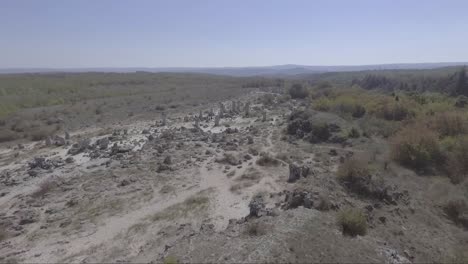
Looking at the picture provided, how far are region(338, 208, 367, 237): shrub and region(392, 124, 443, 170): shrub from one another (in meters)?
8.72

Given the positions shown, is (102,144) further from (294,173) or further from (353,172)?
(353,172)

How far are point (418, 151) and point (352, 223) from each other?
9.62 meters

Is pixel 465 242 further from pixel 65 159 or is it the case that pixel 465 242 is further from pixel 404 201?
pixel 65 159

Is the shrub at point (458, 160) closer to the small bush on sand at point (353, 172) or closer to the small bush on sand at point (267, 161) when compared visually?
the small bush on sand at point (353, 172)

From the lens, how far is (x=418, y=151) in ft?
63.5

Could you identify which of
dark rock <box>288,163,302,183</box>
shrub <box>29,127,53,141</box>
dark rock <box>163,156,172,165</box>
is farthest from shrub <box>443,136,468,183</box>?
shrub <box>29,127,53,141</box>

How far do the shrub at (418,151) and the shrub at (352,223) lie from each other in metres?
8.72

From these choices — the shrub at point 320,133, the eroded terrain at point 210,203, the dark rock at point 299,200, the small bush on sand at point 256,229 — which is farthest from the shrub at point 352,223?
the shrub at point 320,133

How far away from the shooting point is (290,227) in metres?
11.3

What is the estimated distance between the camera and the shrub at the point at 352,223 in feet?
38.0

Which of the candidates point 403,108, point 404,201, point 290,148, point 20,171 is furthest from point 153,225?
point 403,108

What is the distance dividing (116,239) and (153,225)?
1.45 metres

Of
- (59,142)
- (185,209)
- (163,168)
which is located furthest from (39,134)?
(185,209)

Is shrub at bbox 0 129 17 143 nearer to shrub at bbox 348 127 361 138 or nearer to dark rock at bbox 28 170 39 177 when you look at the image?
dark rock at bbox 28 170 39 177
